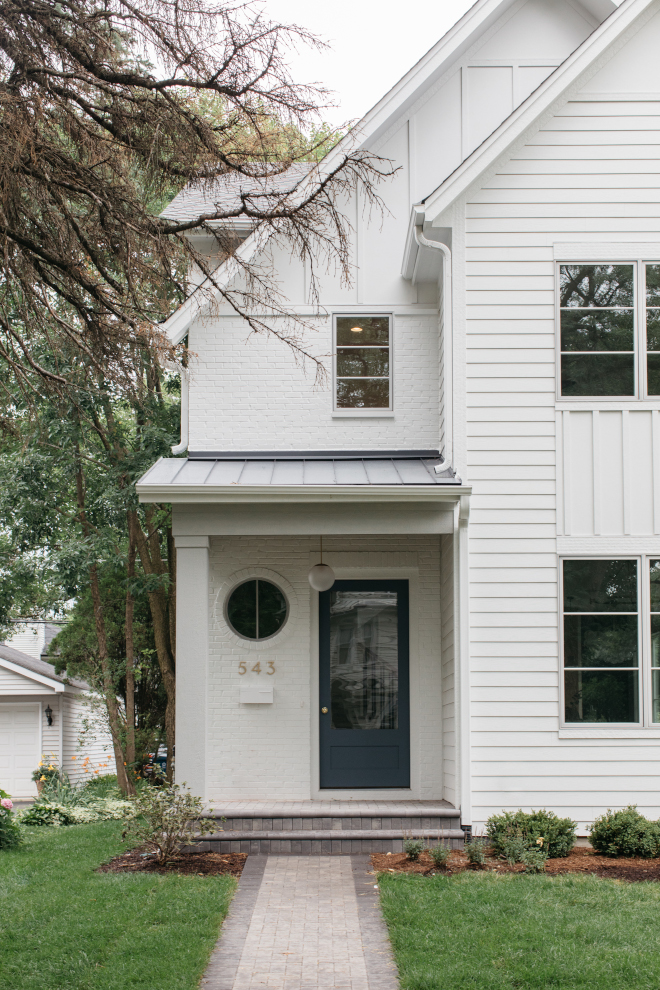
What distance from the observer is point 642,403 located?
9422 mm

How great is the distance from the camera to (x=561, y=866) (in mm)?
7887

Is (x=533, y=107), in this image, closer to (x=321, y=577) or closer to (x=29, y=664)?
(x=321, y=577)

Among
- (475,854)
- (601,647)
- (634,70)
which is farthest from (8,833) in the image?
(634,70)

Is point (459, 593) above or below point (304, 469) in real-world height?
below

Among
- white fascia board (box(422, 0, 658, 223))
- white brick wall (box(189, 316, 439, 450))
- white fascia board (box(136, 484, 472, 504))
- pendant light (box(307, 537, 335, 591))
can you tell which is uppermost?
white fascia board (box(422, 0, 658, 223))

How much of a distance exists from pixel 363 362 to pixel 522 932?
21.7 ft

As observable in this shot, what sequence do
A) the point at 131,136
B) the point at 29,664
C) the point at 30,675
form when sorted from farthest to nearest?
the point at 29,664 → the point at 30,675 → the point at 131,136

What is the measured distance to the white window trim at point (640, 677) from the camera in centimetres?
901

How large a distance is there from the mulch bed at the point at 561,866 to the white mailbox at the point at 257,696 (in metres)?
2.30

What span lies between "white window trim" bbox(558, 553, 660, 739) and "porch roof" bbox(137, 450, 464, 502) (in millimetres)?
1626

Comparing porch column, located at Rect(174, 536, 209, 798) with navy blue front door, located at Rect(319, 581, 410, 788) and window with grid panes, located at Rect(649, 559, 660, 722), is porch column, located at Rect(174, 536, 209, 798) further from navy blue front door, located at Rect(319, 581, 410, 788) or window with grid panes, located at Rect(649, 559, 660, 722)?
window with grid panes, located at Rect(649, 559, 660, 722)

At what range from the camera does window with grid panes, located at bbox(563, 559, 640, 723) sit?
29.9 feet

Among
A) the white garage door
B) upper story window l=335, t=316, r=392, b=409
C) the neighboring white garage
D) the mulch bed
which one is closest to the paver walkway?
the mulch bed

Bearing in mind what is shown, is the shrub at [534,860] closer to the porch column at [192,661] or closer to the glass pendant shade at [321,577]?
the porch column at [192,661]
